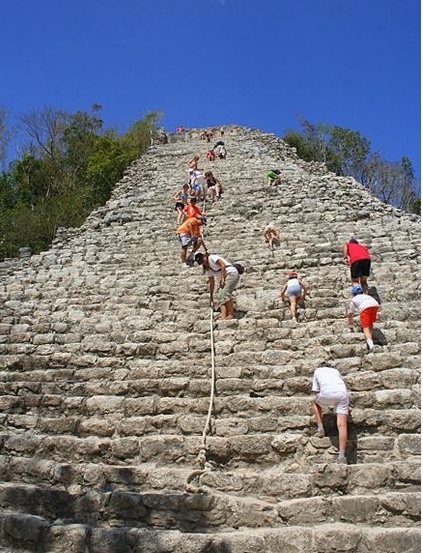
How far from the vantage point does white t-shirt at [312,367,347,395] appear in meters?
3.95

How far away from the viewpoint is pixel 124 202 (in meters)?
13.4

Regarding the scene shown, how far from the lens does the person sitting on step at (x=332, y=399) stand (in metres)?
3.74

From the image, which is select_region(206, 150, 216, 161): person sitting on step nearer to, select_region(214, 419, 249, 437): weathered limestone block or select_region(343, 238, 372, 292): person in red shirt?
select_region(343, 238, 372, 292): person in red shirt

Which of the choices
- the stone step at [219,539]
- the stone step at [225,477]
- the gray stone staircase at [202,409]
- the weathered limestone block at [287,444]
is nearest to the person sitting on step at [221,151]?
the gray stone staircase at [202,409]

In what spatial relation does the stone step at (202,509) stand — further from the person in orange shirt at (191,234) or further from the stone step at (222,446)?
the person in orange shirt at (191,234)

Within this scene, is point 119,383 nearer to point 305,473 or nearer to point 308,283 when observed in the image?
point 305,473

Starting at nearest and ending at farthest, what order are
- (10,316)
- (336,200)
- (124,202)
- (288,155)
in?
(10,316), (336,200), (124,202), (288,155)

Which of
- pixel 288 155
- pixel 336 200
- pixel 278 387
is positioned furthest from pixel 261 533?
pixel 288 155

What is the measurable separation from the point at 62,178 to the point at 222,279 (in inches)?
828

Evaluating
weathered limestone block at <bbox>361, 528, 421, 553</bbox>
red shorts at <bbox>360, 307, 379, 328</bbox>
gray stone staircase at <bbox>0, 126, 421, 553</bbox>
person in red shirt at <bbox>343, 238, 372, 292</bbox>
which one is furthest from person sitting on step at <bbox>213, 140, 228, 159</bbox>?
weathered limestone block at <bbox>361, 528, 421, 553</bbox>

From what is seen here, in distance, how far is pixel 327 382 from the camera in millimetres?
4016

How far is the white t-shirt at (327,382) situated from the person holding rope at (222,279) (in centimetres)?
239

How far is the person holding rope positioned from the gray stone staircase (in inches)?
10.6

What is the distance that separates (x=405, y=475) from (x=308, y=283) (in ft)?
13.3
